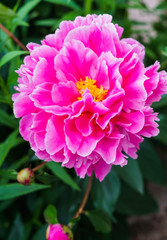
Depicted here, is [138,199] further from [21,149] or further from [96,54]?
[96,54]

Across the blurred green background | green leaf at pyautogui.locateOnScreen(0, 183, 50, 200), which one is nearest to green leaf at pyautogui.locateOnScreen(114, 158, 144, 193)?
the blurred green background

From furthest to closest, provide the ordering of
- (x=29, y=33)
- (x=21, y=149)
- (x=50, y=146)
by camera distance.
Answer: (x=29, y=33) → (x=21, y=149) → (x=50, y=146)

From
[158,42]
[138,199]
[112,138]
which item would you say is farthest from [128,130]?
[158,42]

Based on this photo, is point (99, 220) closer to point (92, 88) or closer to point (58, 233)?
point (58, 233)

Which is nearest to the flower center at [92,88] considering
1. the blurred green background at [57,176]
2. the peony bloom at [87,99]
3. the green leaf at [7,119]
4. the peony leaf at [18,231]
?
the peony bloom at [87,99]

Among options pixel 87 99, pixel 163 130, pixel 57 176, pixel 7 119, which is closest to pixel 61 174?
pixel 57 176

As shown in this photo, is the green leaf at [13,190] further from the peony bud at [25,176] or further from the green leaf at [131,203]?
the green leaf at [131,203]

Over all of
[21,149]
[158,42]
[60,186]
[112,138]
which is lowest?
[60,186]
